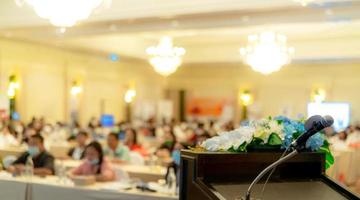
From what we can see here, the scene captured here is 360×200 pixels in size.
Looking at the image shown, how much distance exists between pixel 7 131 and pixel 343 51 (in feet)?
26.8

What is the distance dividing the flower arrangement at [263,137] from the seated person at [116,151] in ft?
17.8

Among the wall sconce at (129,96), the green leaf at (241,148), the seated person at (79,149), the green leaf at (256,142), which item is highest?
the wall sconce at (129,96)

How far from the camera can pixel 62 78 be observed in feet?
46.1

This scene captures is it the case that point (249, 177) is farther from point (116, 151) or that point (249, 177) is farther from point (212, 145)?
point (116, 151)

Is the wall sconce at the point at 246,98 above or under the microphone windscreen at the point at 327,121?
above

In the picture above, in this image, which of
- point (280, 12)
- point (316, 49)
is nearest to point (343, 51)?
point (316, 49)

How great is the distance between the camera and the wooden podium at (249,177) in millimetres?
1825

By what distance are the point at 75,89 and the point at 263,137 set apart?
12832mm

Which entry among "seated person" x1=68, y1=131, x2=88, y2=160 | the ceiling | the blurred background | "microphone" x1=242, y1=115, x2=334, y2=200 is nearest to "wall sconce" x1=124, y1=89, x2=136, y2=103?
the blurred background

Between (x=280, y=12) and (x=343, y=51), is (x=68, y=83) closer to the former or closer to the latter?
(x=343, y=51)

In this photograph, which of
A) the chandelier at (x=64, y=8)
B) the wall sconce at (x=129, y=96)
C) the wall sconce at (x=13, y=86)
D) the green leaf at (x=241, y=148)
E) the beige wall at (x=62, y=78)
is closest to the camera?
the green leaf at (x=241, y=148)

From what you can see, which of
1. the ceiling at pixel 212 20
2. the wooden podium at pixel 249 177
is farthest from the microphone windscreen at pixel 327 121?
the ceiling at pixel 212 20

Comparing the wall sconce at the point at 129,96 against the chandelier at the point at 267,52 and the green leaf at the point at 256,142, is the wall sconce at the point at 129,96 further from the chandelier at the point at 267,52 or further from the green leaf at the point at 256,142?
the green leaf at the point at 256,142

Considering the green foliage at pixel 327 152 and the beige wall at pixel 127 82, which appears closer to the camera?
the green foliage at pixel 327 152
